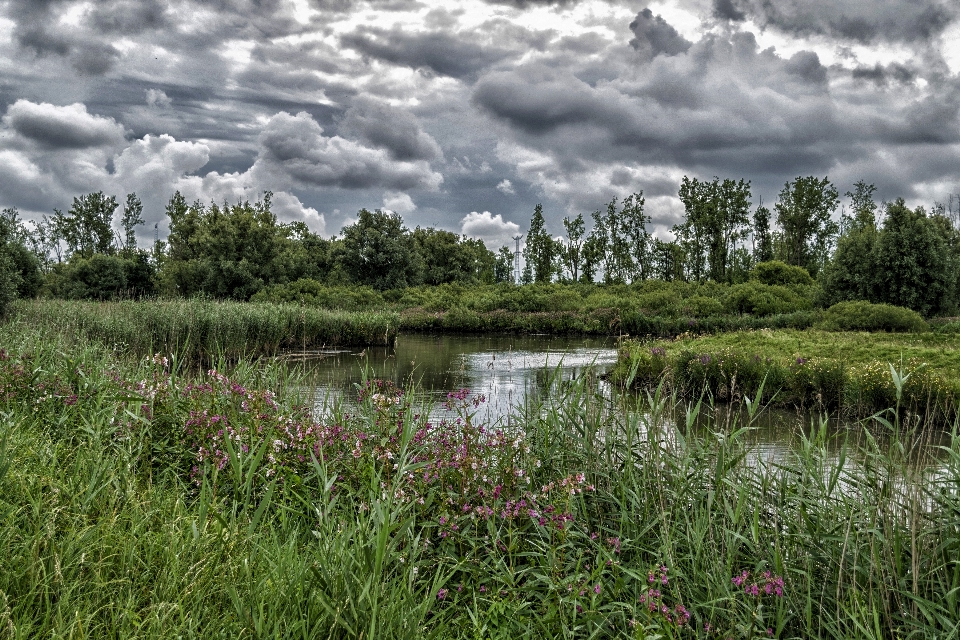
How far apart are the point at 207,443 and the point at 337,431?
80cm

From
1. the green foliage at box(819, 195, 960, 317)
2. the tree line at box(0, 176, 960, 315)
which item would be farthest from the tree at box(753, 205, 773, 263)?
the green foliage at box(819, 195, 960, 317)

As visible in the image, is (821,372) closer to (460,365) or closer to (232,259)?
Answer: (460,365)

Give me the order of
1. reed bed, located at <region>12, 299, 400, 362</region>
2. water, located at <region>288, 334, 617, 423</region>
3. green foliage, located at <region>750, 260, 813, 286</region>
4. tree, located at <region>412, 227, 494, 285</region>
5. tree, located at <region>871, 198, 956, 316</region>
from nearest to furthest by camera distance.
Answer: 1. water, located at <region>288, 334, 617, 423</region>
2. reed bed, located at <region>12, 299, 400, 362</region>
3. tree, located at <region>871, 198, 956, 316</region>
4. green foliage, located at <region>750, 260, 813, 286</region>
5. tree, located at <region>412, 227, 494, 285</region>

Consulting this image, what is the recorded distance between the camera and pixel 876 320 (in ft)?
59.7

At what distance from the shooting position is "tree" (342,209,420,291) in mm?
40531

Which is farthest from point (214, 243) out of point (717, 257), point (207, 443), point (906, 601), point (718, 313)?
point (906, 601)

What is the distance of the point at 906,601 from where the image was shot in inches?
96.3

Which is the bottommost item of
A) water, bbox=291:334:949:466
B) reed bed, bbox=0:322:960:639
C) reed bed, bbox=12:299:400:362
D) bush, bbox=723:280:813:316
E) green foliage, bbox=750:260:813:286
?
water, bbox=291:334:949:466

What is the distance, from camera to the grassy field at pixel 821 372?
8.62m

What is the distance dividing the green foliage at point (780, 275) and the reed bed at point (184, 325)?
85.3ft

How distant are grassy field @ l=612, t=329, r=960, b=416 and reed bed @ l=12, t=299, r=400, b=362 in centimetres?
563

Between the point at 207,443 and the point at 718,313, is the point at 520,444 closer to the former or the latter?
the point at 207,443

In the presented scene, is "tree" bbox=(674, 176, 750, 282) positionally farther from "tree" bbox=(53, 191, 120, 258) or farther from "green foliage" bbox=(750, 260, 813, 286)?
"tree" bbox=(53, 191, 120, 258)

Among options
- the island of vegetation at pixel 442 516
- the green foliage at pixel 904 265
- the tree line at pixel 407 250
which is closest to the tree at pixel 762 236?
the tree line at pixel 407 250
